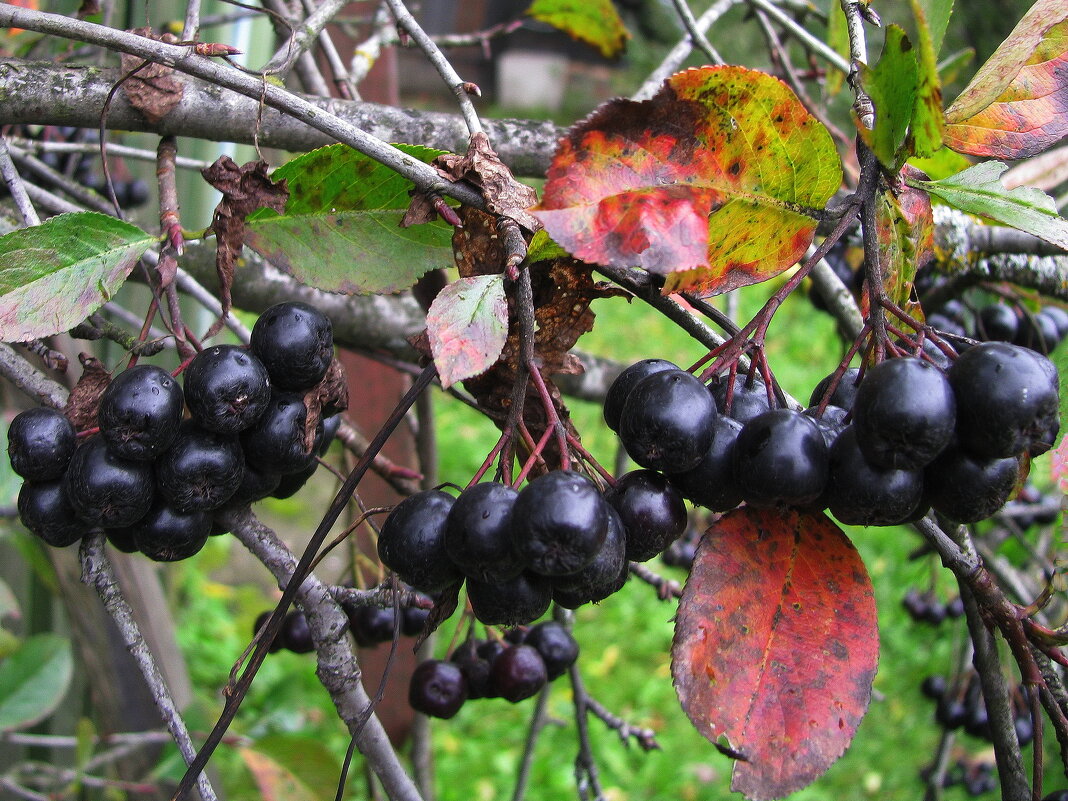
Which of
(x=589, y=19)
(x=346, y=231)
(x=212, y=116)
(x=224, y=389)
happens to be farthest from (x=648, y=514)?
(x=589, y=19)

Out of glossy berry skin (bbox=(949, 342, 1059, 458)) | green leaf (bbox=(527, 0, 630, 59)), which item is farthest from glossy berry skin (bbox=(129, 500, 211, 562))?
green leaf (bbox=(527, 0, 630, 59))

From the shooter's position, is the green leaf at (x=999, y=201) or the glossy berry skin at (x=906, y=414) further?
the green leaf at (x=999, y=201)

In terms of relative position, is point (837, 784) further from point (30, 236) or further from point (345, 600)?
point (30, 236)

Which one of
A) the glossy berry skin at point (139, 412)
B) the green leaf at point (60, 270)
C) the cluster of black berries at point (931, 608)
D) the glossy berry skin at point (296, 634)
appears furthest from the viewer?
the cluster of black berries at point (931, 608)

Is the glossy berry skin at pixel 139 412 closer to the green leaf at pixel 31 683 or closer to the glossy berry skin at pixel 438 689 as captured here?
the glossy berry skin at pixel 438 689

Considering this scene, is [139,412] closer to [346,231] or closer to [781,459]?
[346,231]

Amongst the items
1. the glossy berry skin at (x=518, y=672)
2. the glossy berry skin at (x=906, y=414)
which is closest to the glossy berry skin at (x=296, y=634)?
the glossy berry skin at (x=518, y=672)
